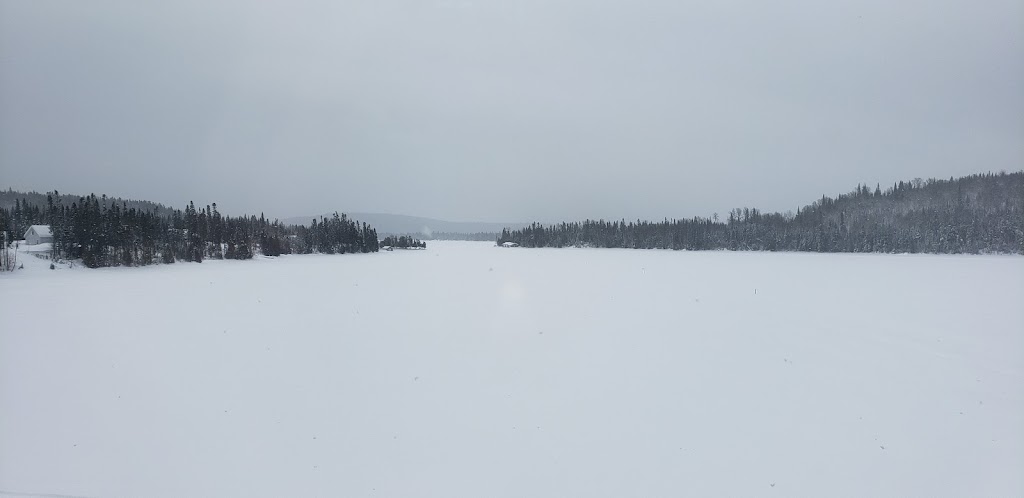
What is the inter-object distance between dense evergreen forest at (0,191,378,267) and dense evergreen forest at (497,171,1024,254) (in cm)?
8148

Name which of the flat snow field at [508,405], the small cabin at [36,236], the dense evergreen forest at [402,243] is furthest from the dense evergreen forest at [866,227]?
the small cabin at [36,236]

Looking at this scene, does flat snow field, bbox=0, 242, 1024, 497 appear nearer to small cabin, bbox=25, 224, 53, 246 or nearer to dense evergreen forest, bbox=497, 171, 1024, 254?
small cabin, bbox=25, 224, 53, 246

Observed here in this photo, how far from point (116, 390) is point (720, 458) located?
422 inches

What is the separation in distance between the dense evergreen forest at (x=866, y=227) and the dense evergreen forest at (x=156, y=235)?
81475mm

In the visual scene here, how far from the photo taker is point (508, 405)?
7.21 m

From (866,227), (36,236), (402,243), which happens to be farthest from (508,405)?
(866,227)

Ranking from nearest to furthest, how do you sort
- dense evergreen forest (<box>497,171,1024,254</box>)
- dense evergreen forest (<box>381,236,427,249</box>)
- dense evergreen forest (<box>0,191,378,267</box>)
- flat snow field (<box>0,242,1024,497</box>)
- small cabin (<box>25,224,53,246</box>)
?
flat snow field (<box>0,242,1024,497</box>)
dense evergreen forest (<box>0,191,378,267</box>)
small cabin (<box>25,224,53,246</box>)
dense evergreen forest (<box>497,171,1024,254</box>)
dense evergreen forest (<box>381,236,427,249</box>)

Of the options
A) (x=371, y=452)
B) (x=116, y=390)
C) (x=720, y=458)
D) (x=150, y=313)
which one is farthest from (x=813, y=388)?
(x=150, y=313)

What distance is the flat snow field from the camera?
17.1 ft

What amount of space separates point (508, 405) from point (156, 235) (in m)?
56.6

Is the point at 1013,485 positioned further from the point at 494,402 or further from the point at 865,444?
the point at 494,402

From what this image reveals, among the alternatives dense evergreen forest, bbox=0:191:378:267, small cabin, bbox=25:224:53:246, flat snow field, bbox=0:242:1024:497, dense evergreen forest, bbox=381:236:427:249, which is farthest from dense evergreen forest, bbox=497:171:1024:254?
small cabin, bbox=25:224:53:246

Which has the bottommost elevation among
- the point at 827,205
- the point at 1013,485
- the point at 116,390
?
the point at 1013,485

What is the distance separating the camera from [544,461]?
18.2 feet
